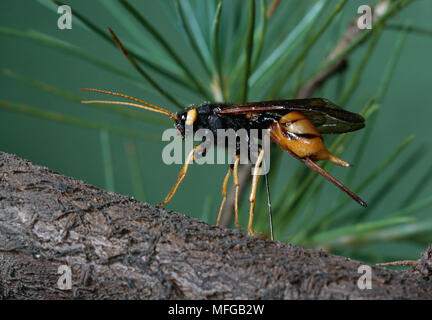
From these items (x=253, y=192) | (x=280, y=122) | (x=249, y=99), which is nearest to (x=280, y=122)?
(x=280, y=122)

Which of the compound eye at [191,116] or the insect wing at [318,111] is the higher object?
the compound eye at [191,116]

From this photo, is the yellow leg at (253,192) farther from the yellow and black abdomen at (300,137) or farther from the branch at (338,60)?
the branch at (338,60)

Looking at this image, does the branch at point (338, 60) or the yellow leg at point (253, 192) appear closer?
the yellow leg at point (253, 192)

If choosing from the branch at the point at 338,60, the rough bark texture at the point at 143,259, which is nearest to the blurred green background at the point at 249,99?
the branch at the point at 338,60

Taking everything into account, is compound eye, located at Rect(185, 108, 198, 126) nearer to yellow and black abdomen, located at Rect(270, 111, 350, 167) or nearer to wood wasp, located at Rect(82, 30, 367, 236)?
wood wasp, located at Rect(82, 30, 367, 236)

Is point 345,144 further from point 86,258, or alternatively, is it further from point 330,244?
point 86,258

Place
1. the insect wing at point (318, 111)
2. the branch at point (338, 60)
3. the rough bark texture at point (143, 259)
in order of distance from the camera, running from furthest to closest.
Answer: the branch at point (338, 60), the insect wing at point (318, 111), the rough bark texture at point (143, 259)

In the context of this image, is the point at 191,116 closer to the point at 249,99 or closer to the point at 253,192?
the point at 253,192

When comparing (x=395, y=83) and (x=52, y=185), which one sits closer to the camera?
(x=52, y=185)
